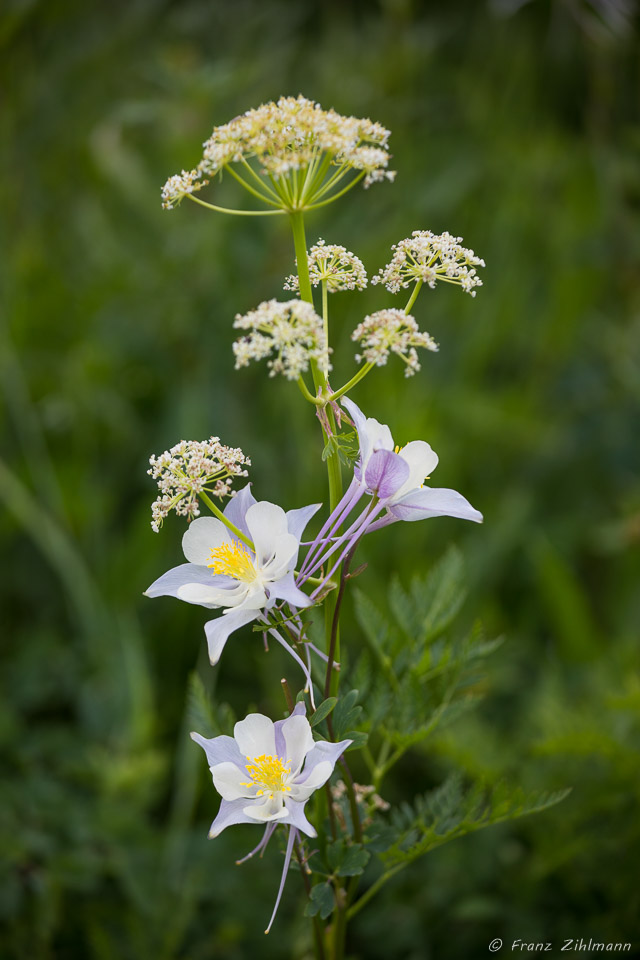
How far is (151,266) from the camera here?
197 cm

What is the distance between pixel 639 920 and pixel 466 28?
8.52ft

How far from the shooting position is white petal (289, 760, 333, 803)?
55 cm

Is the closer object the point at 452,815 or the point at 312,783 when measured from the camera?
the point at 312,783

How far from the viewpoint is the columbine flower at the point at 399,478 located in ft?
1.90

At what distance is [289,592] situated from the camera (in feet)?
1.75

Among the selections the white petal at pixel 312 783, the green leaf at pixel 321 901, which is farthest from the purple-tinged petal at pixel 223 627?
the green leaf at pixel 321 901

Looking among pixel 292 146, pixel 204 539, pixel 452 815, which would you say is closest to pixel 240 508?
pixel 204 539

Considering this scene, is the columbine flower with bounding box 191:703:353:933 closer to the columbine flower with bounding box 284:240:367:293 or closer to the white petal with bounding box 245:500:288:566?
the white petal with bounding box 245:500:288:566

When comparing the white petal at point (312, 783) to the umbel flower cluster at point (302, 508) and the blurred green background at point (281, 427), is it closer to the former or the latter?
the umbel flower cluster at point (302, 508)

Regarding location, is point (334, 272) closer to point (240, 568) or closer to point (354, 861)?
point (240, 568)

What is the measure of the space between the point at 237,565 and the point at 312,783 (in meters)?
0.16

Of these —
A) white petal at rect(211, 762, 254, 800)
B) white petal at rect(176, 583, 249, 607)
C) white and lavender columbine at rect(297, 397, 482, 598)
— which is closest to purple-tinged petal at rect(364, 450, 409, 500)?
white and lavender columbine at rect(297, 397, 482, 598)

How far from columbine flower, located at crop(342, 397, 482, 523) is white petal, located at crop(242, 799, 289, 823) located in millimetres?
214

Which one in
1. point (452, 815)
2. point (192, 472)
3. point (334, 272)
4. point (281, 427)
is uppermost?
point (281, 427)
